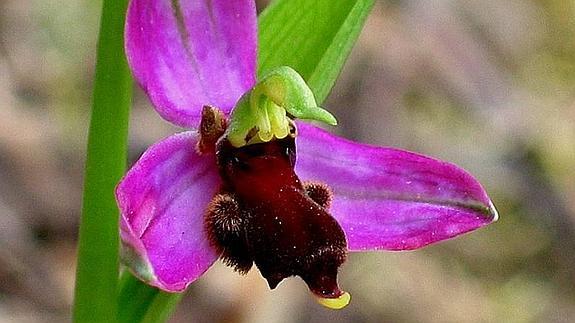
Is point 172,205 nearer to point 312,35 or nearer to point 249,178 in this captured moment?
point 249,178

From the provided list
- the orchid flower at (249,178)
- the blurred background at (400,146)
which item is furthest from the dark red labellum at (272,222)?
the blurred background at (400,146)

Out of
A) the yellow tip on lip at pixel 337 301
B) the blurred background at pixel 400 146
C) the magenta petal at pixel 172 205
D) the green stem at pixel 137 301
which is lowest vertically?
the blurred background at pixel 400 146

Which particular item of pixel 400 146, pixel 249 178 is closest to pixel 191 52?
pixel 249 178

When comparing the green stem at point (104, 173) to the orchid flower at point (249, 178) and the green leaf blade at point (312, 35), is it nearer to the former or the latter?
the orchid flower at point (249, 178)

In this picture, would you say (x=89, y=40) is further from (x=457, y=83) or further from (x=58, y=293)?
(x=457, y=83)

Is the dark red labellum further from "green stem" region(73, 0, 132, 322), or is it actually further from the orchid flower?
"green stem" region(73, 0, 132, 322)

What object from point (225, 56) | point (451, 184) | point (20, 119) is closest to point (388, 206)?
point (451, 184)
